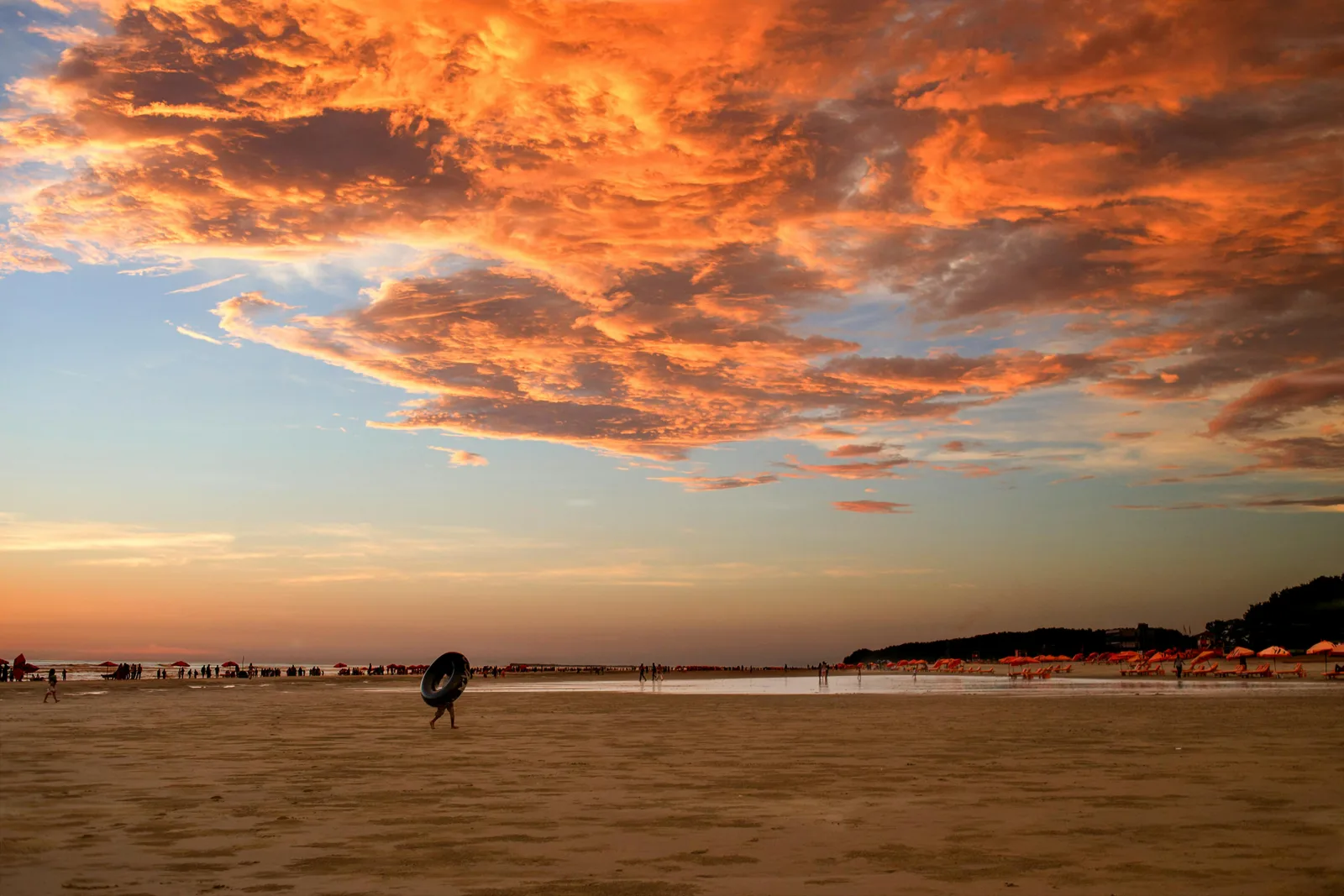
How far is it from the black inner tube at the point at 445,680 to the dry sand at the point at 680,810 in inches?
48.7

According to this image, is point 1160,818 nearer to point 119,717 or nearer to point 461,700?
point 119,717

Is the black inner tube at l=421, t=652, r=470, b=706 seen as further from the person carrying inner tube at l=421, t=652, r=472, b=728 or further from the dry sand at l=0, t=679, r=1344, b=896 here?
the dry sand at l=0, t=679, r=1344, b=896

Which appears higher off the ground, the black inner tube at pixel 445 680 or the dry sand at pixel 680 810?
the black inner tube at pixel 445 680

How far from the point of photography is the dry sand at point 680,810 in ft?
36.9

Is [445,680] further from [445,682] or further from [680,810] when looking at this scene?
[680,810]

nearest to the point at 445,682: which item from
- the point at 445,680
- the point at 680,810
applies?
the point at 445,680

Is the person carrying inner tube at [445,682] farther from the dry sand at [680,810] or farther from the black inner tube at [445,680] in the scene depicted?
the dry sand at [680,810]

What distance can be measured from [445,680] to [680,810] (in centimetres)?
1925

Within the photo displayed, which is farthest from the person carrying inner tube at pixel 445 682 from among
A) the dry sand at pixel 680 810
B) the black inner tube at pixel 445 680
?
the dry sand at pixel 680 810

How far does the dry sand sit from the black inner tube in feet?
4.06

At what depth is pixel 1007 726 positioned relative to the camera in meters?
32.7

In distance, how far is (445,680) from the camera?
33406 mm

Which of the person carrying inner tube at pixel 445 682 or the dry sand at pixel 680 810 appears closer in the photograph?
the dry sand at pixel 680 810

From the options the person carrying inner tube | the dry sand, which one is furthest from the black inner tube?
the dry sand
